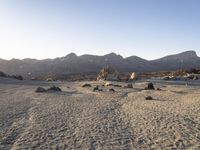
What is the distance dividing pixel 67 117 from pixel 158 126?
7.15m

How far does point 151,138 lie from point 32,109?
13579mm

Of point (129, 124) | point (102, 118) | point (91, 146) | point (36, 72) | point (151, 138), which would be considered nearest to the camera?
point (91, 146)

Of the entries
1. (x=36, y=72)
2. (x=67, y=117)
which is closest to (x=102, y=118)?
(x=67, y=117)

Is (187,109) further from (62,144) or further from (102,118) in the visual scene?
(62,144)

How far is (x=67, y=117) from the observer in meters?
23.8

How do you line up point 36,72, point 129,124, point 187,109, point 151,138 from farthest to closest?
point 36,72 < point 187,109 < point 129,124 < point 151,138

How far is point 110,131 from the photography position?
19125 mm

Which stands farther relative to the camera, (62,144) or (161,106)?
(161,106)

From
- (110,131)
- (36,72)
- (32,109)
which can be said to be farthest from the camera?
(36,72)

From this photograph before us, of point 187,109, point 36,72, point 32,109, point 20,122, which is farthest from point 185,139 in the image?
point 36,72

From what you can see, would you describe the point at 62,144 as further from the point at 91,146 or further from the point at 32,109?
the point at 32,109

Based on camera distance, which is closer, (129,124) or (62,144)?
(62,144)

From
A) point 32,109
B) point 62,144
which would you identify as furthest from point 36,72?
point 62,144

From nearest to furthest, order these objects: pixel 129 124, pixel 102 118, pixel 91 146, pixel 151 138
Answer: pixel 91 146 < pixel 151 138 < pixel 129 124 < pixel 102 118
